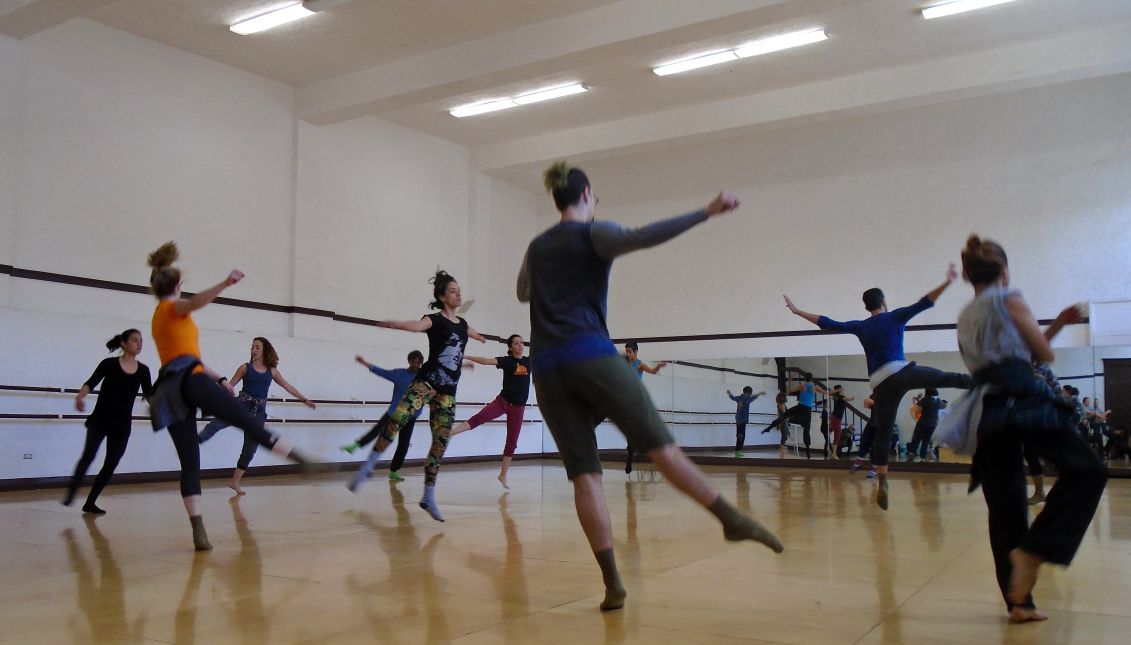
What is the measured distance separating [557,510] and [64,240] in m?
6.86

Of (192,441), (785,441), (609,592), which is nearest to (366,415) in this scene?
(785,441)

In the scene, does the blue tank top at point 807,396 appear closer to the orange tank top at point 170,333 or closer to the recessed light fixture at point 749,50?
the recessed light fixture at point 749,50

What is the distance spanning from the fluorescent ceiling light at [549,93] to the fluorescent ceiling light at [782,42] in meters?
2.45

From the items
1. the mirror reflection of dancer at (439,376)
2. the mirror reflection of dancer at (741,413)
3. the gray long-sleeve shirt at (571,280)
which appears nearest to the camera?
the gray long-sleeve shirt at (571,280)

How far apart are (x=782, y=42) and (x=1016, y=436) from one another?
886 centimetres

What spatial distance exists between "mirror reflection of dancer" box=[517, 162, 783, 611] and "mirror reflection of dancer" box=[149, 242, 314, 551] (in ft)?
6.72

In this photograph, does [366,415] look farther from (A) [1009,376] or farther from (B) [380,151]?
(A) [1009,376]

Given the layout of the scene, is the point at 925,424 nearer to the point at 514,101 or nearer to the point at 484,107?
the point at 514,101

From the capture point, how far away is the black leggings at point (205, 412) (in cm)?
465

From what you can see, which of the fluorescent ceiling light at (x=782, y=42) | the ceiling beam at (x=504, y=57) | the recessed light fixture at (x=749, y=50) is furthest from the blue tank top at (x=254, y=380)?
the fluorescent ceiling light at (x=782, y=42)

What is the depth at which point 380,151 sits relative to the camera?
14156 millimetres

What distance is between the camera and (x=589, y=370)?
3139mm

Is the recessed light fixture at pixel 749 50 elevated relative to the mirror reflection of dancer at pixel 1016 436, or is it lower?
elevated

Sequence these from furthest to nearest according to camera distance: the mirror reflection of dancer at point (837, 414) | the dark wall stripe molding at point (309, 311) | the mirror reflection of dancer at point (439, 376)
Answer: the mirror reflection of dancer at point (837, 414), the dark wall stripe molding at point (309, 311), the mirror reflection of dancer at point (439, 376)
